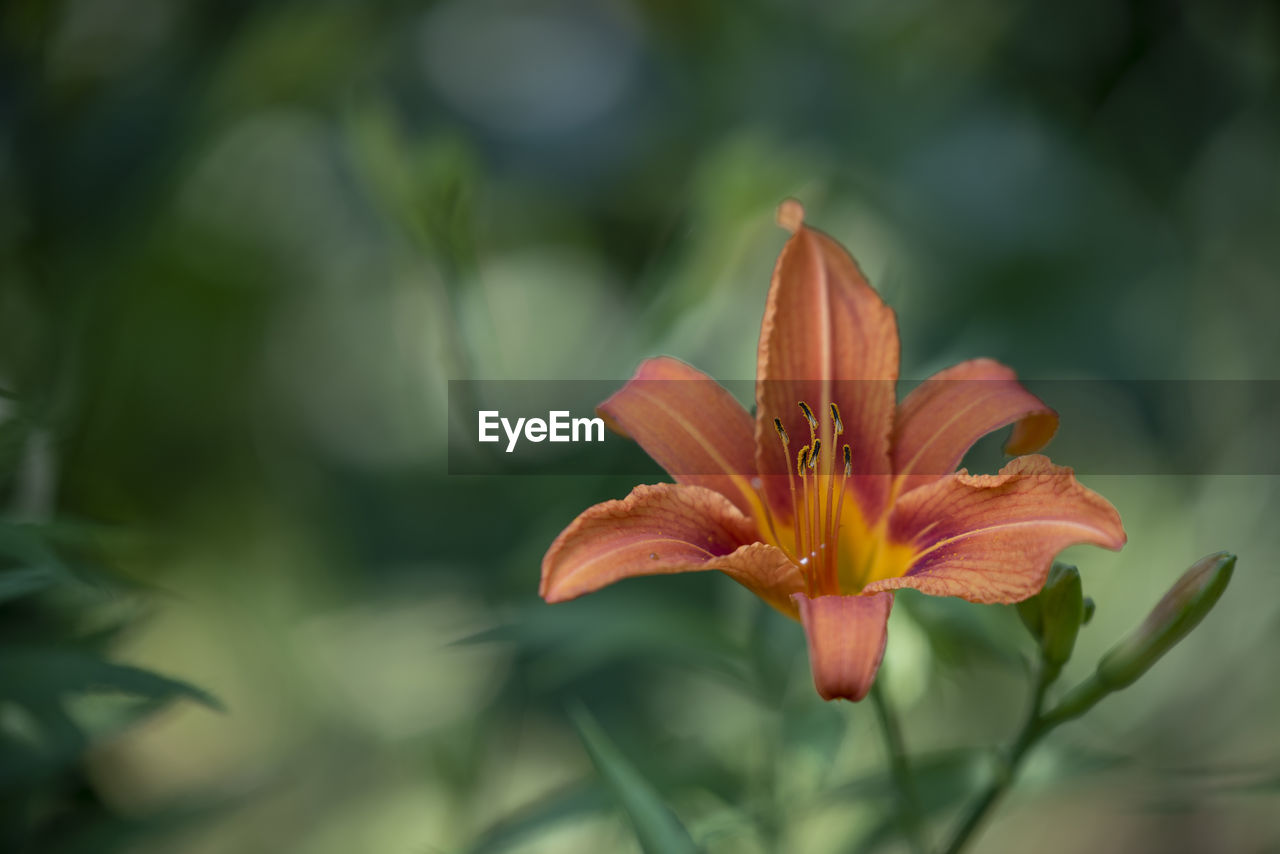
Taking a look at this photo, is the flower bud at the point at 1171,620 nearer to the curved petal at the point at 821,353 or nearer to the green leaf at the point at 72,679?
the curved petal at the point at 821,353

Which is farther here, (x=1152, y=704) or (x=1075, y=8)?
(x=1075, y=8)

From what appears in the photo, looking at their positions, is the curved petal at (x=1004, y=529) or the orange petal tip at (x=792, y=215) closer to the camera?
the curved petal at (x=1004, y=529)

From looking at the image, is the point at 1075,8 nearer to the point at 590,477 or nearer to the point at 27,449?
the point at 590,477

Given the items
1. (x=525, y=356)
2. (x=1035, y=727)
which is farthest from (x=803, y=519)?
(x=525, y=356)

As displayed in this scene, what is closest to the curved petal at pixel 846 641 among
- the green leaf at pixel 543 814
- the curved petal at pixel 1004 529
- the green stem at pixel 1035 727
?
the curved petal at pixel 1004 529

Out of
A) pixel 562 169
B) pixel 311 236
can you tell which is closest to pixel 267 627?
pixel 311 236

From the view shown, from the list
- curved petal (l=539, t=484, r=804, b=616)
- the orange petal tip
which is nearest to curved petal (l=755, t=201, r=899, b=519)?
the orange petal tip
